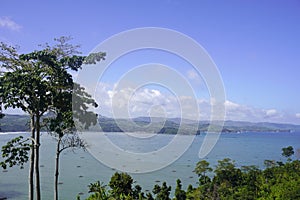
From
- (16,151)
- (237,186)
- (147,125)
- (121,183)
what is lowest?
(237,186)

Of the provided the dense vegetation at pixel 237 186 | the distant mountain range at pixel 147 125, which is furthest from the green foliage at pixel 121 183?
the distant mountain range at pixel 147 125

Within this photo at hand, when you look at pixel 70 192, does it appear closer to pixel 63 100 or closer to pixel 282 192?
pixel 282 192

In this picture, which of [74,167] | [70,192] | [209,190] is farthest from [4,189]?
[209,190]

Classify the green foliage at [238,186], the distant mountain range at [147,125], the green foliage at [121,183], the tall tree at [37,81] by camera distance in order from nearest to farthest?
1. the tall tree at [37,81]
2. the distant mountain range at [147,125]
3. the green foliage at [121,183]
4. the green foliage at [238,186]

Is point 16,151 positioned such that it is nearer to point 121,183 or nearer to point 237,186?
point 121,183

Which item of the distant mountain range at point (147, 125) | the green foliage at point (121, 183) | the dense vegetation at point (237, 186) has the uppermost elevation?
the distant mountain range at point (147, 125)

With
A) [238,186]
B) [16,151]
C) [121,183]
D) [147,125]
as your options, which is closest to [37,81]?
[16,151]

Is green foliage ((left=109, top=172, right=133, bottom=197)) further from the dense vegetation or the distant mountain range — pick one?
the distant mountain range

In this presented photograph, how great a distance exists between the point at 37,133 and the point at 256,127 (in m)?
188

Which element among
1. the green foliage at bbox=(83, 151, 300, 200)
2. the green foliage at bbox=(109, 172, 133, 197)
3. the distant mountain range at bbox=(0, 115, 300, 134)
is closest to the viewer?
the distant mountain range at bbox=(0, 115, 300, 134)

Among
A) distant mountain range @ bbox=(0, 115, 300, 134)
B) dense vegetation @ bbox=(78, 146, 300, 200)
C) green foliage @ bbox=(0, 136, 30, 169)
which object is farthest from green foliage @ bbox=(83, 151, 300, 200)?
green foliage @ bbox=(0, 136, 30, 169)

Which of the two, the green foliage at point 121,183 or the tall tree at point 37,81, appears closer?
the tall tree at point 37,81

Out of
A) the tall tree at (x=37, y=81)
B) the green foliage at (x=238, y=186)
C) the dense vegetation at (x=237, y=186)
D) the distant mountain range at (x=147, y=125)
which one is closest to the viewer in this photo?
the tall tree at (x=37, y=81)

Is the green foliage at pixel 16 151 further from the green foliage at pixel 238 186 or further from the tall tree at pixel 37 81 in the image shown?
the green foliage at pixel 238 186
